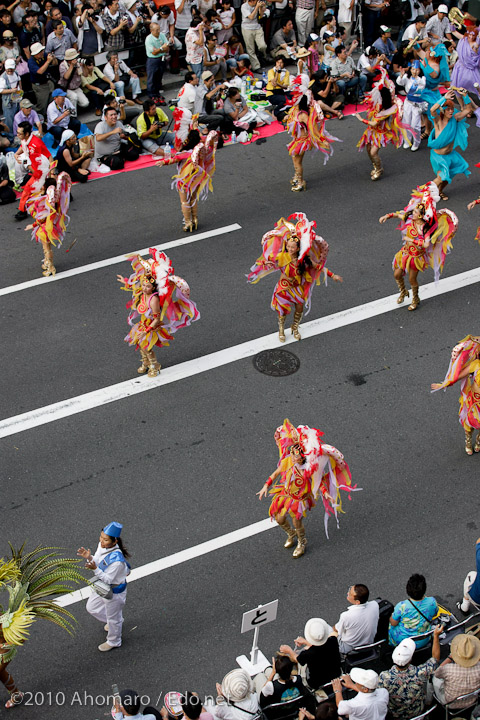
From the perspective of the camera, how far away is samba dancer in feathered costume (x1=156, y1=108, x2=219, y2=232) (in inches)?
527

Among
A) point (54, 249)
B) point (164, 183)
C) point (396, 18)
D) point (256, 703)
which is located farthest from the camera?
point (396, 18)

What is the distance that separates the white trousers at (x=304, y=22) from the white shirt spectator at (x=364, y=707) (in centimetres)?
1588

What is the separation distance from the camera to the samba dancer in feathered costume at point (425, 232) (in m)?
11.7

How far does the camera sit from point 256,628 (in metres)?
7.35

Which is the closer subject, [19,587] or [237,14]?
[19,587]

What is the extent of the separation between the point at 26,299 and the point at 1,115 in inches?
217

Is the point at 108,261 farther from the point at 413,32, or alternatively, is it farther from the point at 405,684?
the point at 413,32

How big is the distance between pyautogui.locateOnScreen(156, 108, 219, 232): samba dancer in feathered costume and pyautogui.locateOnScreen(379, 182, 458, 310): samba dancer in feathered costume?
3.15m

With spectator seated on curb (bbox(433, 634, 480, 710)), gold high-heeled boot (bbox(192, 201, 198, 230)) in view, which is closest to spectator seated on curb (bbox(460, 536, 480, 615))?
spectator seated on curb (bbox(433, 634, 480, 710))

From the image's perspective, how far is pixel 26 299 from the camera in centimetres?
1273

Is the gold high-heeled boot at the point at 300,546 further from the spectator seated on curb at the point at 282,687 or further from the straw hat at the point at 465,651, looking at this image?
the straw hat at the point at 465,651

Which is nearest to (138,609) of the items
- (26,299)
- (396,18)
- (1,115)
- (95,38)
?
(26,299)

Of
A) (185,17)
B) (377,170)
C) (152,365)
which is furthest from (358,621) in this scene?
(185,17)

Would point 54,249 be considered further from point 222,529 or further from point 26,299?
point 222,529
